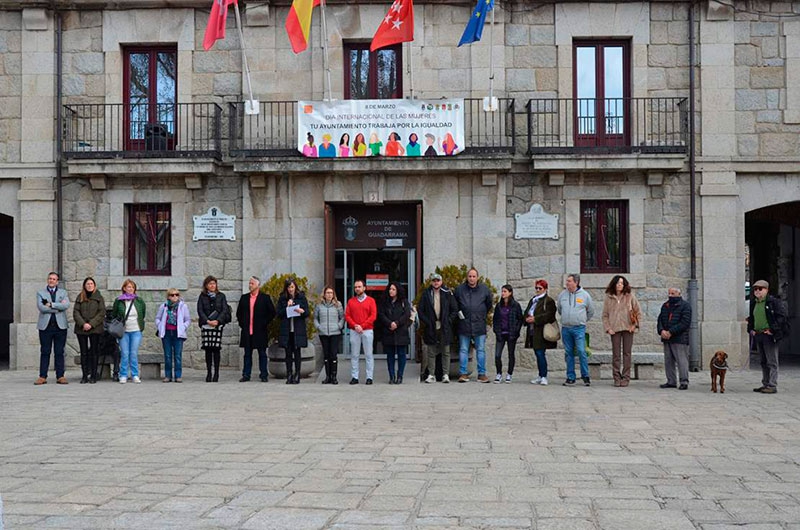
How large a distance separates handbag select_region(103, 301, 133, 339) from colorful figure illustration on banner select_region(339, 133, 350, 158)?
15.0ft

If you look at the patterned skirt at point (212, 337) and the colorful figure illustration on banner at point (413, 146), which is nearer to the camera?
the patterned skirt at point (212, 337)

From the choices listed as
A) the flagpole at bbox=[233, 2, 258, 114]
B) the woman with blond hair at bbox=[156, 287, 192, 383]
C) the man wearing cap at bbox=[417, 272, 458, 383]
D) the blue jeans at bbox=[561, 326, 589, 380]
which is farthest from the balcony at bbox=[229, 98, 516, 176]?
the blue jeans at bbox=[561, 326, 589, 380]

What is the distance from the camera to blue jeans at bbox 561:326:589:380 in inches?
540

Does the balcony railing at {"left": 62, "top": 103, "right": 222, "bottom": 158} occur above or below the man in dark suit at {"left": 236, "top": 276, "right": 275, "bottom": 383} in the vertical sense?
above

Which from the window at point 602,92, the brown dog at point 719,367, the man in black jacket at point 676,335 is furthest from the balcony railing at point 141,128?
the brown dog at point 719,367

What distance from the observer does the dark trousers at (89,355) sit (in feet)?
46.7

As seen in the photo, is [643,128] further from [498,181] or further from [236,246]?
[236,246]

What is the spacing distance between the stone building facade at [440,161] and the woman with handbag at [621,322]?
2.40 meters

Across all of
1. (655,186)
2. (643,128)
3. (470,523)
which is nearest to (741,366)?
(655,186)

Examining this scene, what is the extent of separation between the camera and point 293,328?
1412 centimetres

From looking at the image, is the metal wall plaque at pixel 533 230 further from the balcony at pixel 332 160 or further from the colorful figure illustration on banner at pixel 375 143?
the colorful figure illustration on banner at pixel 375 143

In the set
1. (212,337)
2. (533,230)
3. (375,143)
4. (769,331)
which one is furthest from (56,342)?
(769,331)

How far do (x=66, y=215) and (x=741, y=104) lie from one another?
12.5 m

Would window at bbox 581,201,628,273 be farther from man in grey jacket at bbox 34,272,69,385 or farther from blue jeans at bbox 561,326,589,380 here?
man in grey jacket at bbox 34,272,69,385
